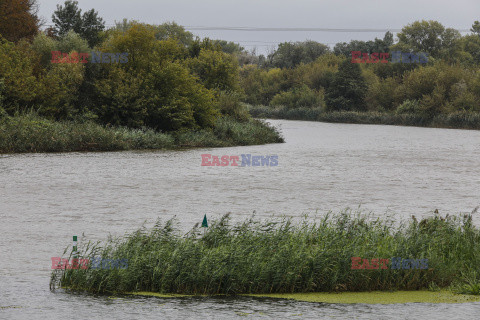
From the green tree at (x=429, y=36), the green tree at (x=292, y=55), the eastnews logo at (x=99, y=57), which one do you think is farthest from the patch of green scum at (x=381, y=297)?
the green tree at (x=292, y=55)

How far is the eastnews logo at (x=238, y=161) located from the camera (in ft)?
128

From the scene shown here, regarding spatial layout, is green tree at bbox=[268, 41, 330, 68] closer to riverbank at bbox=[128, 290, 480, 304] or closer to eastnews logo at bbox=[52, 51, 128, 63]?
eastnews logo at bbox=[52, 51, 128, 63]

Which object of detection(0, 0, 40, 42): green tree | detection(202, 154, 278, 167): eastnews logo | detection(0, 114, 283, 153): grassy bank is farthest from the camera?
detection(0, 0, 40, 42): green tree

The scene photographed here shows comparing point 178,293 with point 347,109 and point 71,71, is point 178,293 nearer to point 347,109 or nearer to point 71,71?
point 71,71

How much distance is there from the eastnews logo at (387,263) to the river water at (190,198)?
1.04m

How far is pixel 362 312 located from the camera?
36.8 ft

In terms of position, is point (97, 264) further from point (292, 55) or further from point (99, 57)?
point (292, 55)

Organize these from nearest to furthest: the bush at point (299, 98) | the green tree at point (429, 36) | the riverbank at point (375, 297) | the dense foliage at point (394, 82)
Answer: the riverbank at point (375, 297), the dense foliage at point (394, 82), the bush at point (299, 98), the green tree at point (429, 36)

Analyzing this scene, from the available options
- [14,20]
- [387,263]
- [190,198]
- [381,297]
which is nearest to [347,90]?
[14,20]

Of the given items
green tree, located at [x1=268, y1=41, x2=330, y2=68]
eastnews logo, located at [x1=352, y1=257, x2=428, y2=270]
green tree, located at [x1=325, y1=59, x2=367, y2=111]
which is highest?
green tree, located at [x1=268, y1=41, x2=330, y2=68]

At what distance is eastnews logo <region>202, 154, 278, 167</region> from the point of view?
38938mm

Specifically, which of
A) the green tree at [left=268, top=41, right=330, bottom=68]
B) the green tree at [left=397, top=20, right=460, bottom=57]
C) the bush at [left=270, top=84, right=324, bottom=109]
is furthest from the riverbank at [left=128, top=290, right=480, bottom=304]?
the green tree at [left=268, top=41, right=330, bottom=68]

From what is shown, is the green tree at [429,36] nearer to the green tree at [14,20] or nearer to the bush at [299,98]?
the bush at [299,98]

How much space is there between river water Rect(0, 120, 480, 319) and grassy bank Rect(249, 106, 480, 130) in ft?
Result: 105
